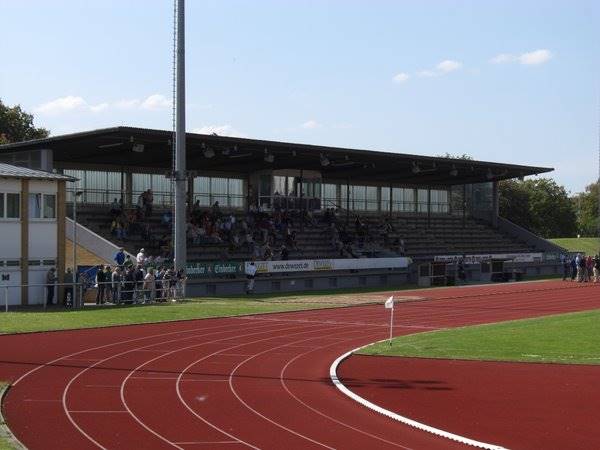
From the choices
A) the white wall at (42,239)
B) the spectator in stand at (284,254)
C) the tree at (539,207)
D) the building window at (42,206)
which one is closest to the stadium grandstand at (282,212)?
the spectator in stand at (284,254)

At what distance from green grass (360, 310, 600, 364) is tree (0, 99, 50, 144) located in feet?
181

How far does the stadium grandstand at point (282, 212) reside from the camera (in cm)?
4209

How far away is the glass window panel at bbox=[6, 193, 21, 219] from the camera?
33.2 metres

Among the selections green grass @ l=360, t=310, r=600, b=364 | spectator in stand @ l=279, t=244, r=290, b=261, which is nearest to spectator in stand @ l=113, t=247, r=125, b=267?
spectator in stand @ l=279, t=244, r=290, b=261

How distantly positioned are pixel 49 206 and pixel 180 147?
579cm

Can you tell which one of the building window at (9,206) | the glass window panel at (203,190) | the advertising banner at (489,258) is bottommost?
the advertising banner at (489,258)

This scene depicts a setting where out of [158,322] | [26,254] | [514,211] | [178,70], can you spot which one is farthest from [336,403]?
[514,211]

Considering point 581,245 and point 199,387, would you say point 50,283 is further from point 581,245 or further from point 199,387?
point 581,245

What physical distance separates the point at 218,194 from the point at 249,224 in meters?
6.02

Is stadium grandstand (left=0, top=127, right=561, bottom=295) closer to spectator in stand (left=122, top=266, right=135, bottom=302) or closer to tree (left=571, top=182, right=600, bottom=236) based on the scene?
spectator in stand (left=122, top=266, right=135, bottom=302)

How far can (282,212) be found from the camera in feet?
178

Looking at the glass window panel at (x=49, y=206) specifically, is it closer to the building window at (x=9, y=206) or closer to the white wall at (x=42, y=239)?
the white wall at (x=42, y=239)

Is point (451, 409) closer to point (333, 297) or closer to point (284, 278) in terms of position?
point (333, 297)

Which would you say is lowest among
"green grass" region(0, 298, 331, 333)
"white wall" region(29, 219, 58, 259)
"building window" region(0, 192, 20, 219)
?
"green grass" region(0, 298, 331, 333)
